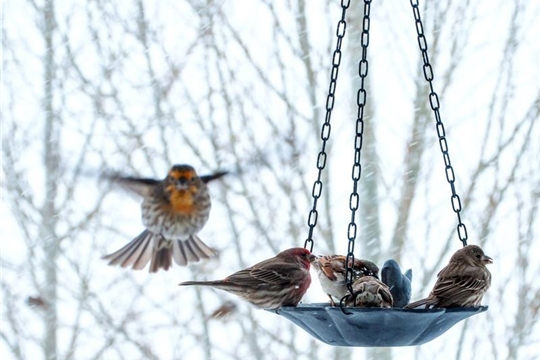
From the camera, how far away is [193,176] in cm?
517

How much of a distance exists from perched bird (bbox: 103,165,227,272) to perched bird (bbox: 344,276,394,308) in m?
1.32

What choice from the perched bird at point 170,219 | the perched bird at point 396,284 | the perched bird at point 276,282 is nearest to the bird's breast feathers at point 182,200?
the perched bird at point 170,219

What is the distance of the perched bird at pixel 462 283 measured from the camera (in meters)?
4.16

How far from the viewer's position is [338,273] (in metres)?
4.66

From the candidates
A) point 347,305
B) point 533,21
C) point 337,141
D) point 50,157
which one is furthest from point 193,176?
point 533,21

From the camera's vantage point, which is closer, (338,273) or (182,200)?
(338,273)

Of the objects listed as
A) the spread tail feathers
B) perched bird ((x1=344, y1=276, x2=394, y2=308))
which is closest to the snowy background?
the spread tail feathers

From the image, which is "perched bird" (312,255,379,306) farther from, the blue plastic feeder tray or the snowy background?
the snowy background

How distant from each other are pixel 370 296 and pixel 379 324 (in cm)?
34

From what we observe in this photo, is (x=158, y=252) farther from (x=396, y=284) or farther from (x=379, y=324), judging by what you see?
(x=379, y=324)

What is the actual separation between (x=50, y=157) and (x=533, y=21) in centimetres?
406

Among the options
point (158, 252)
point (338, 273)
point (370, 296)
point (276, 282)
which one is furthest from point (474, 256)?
point (158, 252)

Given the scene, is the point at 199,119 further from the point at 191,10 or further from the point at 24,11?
the point at 24,11

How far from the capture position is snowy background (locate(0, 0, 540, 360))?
7805mm
